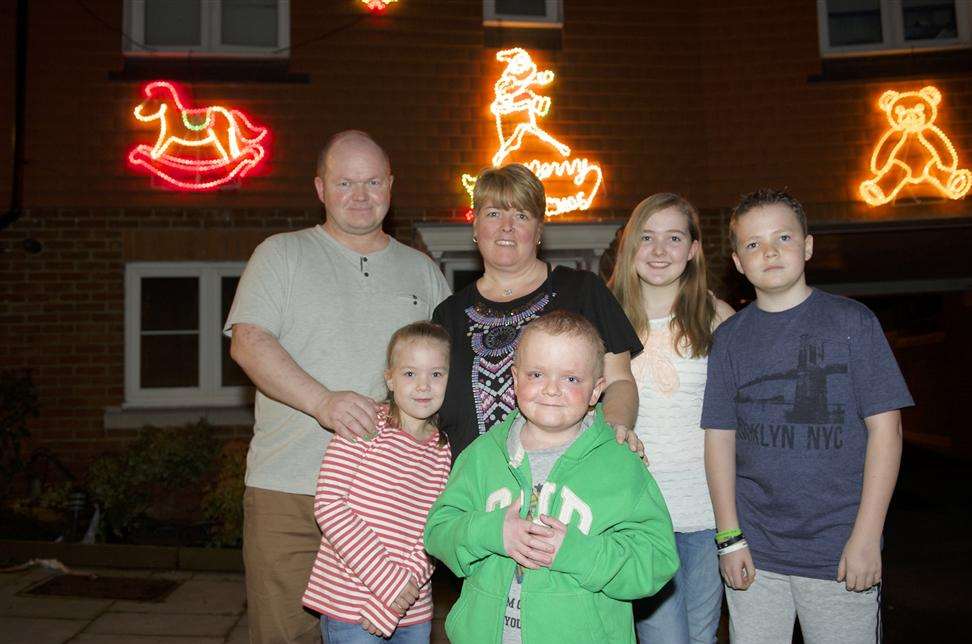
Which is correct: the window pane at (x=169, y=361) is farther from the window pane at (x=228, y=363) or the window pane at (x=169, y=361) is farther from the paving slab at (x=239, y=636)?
the paving slab at (x=239, y=636)

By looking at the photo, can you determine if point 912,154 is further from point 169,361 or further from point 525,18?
point 169,361

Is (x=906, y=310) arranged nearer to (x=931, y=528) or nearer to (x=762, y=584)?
(x=931, y=528)

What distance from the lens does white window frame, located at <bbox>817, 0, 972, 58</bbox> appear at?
7414mm

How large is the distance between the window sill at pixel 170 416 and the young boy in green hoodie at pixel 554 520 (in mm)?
5228

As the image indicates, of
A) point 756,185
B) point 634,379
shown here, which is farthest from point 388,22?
point 634,379

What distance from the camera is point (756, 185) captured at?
7.32 metres

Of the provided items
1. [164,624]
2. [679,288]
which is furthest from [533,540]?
[164,624]

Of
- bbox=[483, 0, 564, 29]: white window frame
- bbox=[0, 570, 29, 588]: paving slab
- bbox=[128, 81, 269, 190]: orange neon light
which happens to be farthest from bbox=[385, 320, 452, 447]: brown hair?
bbox=[483, 0, 564, 29]: white window frame

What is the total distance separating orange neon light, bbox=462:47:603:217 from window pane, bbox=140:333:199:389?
3114mm

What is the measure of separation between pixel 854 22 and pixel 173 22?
690cm

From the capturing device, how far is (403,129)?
721 cm

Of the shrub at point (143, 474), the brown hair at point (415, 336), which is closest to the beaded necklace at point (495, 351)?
the brown hair at point (415, 336)

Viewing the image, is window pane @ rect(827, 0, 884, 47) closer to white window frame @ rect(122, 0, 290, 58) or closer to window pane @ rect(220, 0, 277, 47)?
white window frame @ rect(122, 0, 290, 58)

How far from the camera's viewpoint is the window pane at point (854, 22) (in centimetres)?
761
